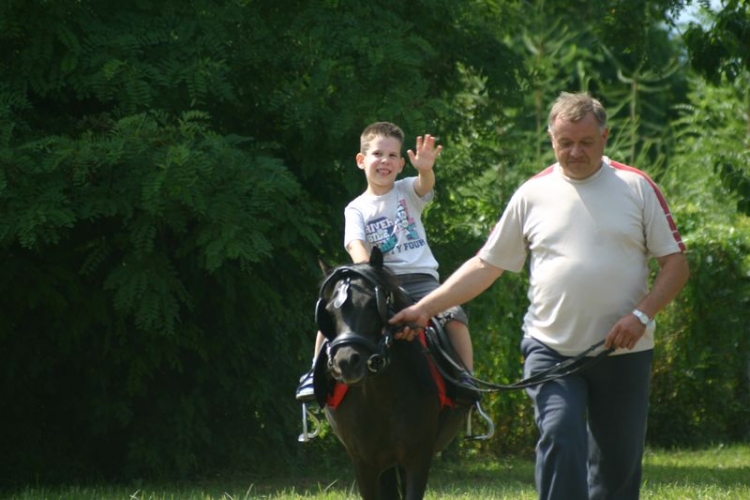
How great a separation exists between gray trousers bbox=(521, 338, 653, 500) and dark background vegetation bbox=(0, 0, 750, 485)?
15.2ft

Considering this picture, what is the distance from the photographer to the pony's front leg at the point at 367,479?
662 centimetres

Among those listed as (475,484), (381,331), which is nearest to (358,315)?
(381,331)

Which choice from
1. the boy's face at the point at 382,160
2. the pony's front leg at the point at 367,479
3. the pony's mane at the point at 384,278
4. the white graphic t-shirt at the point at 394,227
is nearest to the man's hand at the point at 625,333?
the pony's mane at the point at 384,278

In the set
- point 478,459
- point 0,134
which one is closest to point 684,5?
point 478,459

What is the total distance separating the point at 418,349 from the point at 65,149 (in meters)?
4.25

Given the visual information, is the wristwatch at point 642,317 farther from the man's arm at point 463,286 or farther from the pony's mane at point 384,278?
the pony's mane at point 384,278

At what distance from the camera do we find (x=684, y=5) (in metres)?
13.8

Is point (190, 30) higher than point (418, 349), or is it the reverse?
point (190, 30)

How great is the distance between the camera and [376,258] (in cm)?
635

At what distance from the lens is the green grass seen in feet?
31.1

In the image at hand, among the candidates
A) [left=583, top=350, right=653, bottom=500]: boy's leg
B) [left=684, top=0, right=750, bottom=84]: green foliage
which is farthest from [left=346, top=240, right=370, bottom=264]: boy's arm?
[left=684, top=0, right=750, bottom=84]: green foliage

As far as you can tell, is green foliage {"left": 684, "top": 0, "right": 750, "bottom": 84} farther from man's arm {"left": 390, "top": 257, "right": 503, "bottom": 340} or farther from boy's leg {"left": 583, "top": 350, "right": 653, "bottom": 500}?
boy's leg {"left": 583, "top": 350, "right": 653, "bottom": 500}

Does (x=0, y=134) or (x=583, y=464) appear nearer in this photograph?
(x=583, y=464)

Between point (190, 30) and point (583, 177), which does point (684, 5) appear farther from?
point (583, 177)
